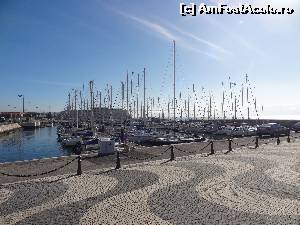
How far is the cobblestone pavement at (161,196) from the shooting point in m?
10.8

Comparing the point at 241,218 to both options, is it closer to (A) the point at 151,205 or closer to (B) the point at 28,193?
(A) the point at 151,205

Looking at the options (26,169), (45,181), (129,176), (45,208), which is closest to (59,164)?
(26,169)

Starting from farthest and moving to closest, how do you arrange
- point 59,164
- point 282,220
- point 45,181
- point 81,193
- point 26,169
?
point 59,164, point 26,169, point 45,181, point 81,193, point 282,220

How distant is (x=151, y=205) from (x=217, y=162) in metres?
10.4

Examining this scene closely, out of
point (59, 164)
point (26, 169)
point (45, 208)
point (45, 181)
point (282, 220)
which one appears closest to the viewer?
point (282, 220)

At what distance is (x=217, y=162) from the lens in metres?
21.5

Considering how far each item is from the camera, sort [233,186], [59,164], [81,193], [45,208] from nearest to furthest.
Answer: [45,208] < [81,193] < [233,186] < [59,164]

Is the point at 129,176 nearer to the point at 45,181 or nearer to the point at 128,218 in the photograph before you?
the point at 45,181

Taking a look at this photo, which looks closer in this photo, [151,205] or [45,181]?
[151,205]

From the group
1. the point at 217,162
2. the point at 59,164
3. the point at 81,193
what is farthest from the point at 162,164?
the point at 81,193

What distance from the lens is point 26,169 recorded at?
762 inches

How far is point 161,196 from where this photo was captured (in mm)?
13211

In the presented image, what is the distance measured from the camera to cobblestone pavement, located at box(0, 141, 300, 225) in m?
10.8

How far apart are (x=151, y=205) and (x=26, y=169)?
402 inches
